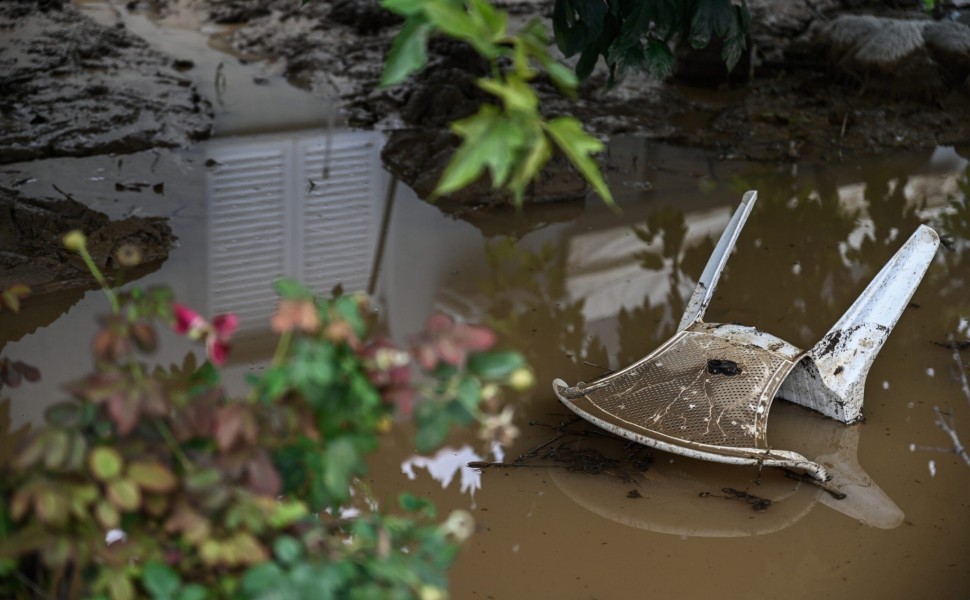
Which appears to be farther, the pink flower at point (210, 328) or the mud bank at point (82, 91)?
the mud bank at point (82, 91)

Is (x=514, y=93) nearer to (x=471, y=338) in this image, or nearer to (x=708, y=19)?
(x=471, y=338)

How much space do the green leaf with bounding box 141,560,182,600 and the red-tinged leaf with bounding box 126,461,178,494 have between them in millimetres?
97

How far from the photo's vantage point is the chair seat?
3004 mm

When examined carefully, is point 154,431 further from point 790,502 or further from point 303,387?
point 790,502

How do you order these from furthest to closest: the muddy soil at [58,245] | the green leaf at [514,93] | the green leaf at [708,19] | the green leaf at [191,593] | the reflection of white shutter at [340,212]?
the reflection of white shutter at [340,212], the muddy soil at [58,245], the green leaf at [708,19], the green leaf at [191,593], the green leaf at [514,93]

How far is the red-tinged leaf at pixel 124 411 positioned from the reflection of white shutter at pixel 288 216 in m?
2.50

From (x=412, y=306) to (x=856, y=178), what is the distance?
8.57 ft

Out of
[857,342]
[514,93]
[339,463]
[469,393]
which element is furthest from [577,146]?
[857,342]

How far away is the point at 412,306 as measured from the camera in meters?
3.97

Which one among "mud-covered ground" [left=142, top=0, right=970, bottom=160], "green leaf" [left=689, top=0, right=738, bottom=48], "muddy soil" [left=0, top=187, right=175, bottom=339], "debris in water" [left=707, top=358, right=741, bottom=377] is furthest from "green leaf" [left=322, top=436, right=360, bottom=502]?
"mud-covered ground" [left=142, top=0, right=970, bottom=160]

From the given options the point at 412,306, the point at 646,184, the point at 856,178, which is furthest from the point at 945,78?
the point at 412,306

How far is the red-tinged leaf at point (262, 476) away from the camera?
4.37 feet

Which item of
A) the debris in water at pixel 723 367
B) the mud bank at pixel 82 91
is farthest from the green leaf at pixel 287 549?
the mud bank at pixel 82 91

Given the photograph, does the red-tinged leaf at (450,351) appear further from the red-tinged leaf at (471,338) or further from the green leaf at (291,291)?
the green leaf at (291,291)
